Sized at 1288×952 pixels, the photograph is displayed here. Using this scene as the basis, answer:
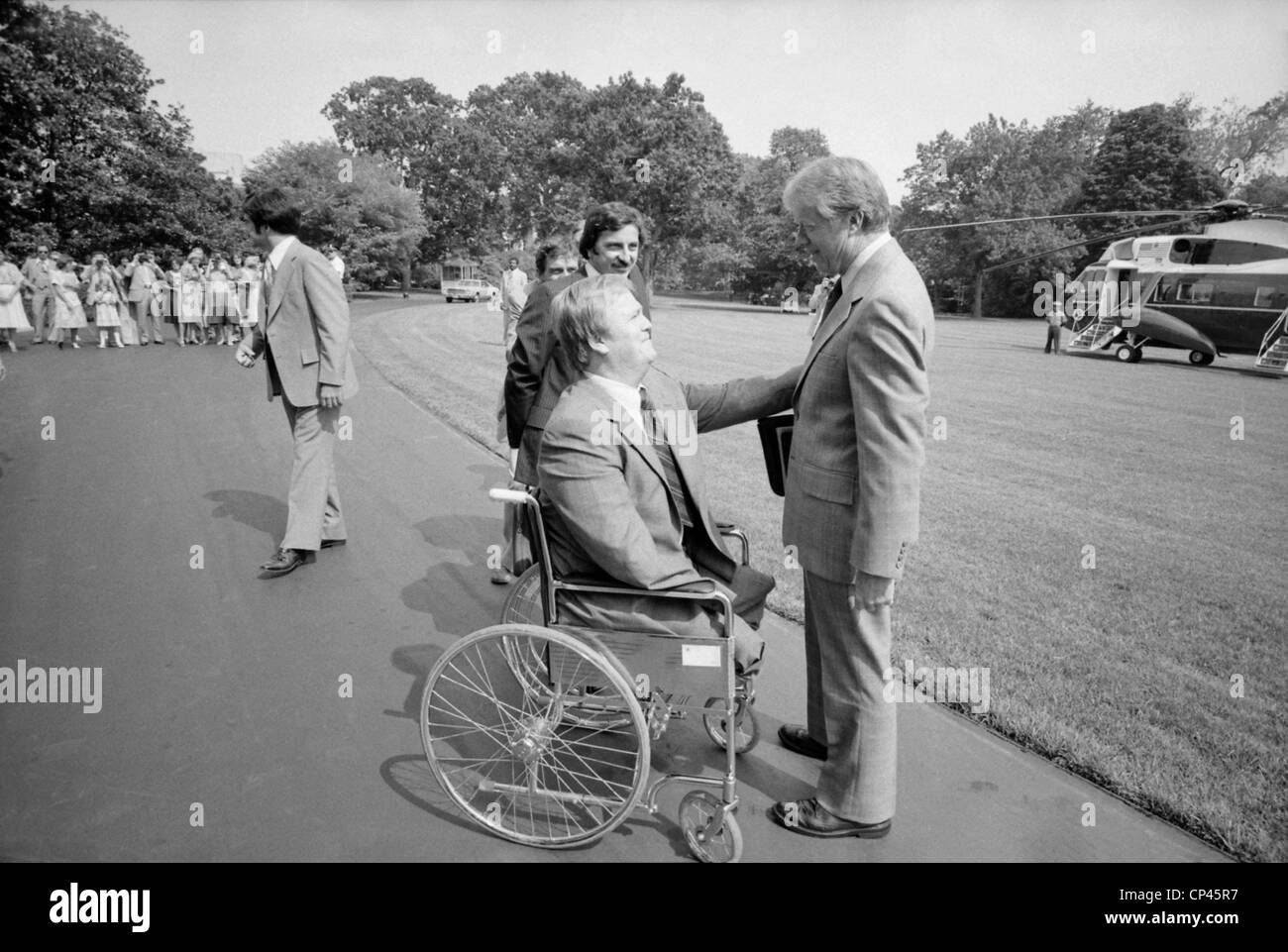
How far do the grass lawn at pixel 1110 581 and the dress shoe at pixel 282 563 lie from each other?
3107 mm

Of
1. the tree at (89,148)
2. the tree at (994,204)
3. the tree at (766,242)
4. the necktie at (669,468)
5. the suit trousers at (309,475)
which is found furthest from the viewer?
the tree at (766,242)

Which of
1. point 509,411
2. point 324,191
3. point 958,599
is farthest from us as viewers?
point 324,191

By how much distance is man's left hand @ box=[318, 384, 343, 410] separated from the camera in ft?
17.5

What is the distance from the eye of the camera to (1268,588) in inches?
→ 222

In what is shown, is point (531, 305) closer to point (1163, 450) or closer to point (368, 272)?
point (1163, 450)

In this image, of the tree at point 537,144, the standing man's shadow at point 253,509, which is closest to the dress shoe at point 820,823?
the standing man's shadow at point 253,509

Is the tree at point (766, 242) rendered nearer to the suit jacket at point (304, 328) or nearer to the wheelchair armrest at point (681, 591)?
the suit jacket at point (304, 328)

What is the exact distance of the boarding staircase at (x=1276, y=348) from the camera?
900 inches

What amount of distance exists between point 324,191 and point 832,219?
49941 mm

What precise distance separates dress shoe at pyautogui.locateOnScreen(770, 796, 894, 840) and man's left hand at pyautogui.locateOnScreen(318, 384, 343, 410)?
3889mm

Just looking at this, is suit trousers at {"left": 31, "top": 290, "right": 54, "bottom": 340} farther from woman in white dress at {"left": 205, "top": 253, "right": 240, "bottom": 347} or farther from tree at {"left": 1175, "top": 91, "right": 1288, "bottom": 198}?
tree at {"left": 1175, "top": 91, "right": 1288, "bottom": 198}

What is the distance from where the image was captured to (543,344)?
4.09 meters

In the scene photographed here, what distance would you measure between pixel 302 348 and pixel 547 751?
355 centimetres
